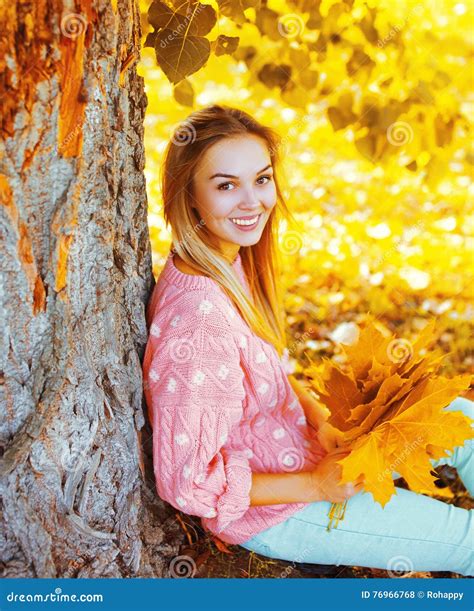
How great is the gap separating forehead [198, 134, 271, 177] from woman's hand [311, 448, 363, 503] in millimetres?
605

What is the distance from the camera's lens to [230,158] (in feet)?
4.47

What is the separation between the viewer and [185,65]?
1.36m

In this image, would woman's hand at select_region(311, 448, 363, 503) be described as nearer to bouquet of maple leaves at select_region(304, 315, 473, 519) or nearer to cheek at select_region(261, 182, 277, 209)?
bouquet of maple leaves at select_region(304, 315, 473, 519)

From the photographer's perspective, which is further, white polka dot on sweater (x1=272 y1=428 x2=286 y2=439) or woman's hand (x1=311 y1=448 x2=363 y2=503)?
white polka dot on sweater (x1=272 y1=428 x2=286 y2=439)

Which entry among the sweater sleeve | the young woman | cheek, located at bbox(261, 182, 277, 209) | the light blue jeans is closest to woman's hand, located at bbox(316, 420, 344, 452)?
the young woman

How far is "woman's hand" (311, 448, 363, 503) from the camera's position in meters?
1.34

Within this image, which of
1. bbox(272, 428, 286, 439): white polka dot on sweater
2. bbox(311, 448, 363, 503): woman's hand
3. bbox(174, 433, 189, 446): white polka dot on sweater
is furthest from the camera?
bbox(272, 428, 286, 439): white polka dot on sweater

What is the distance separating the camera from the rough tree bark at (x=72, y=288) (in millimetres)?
1039

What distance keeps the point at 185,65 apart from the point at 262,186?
289mm

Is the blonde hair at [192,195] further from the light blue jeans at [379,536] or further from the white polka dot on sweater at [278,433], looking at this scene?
the light blue jeans at [379,536]

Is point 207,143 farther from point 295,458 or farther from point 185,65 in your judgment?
point 295,458

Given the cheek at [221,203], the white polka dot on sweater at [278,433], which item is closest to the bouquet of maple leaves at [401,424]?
the white polka dot on sweater at [278,433]

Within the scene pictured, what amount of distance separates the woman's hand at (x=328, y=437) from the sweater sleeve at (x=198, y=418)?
27 centimetres

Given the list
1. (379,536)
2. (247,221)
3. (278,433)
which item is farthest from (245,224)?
(379,536)
